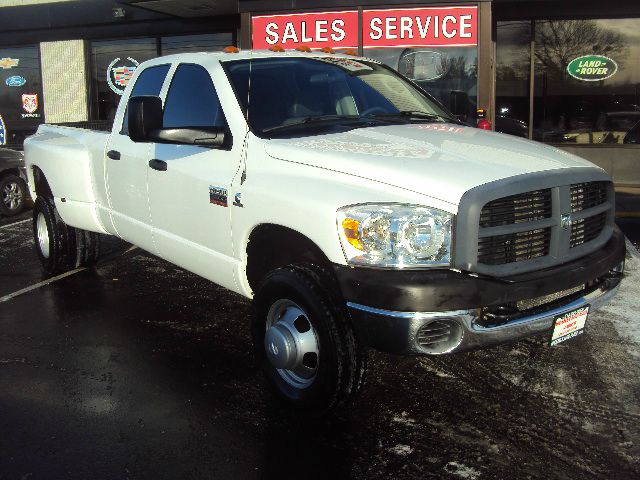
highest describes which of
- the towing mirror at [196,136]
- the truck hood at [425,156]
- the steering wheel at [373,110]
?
the steering wheel at [373,110]

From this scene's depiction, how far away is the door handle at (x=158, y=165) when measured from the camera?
494 cm

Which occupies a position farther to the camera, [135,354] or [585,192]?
[135,354]

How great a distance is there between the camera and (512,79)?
1414 centimetres

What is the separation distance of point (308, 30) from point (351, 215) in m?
10.4

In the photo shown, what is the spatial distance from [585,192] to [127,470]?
8.94 ft

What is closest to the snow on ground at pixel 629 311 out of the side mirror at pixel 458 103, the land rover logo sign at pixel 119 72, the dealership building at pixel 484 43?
the side mirror at pixel 458 103

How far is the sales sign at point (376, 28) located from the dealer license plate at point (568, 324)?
953 cm

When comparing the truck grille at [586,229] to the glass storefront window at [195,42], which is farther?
the glass storefront window at [195,42]

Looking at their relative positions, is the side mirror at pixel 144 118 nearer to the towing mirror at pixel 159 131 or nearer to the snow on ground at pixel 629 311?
the towing mirror at pixel 159 131

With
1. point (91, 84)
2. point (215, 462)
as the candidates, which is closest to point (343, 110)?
point (215, 462)

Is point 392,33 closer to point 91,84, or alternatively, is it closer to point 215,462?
point 91,84

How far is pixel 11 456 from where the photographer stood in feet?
11.6

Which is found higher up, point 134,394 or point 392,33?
point 392,33

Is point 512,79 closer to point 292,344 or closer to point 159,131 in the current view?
point 159,131
